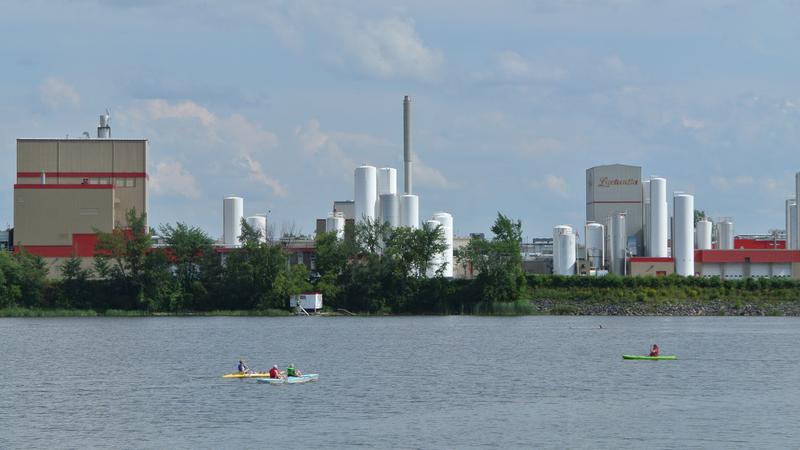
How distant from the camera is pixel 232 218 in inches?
5295

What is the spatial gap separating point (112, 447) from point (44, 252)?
8705cm

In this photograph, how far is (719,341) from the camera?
8650cm

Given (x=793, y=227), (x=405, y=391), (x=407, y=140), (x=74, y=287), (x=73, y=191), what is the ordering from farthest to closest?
(x=407, y=140)
(x=793, y=227)
(x=73, y=191)
(x=74, y=287)
(x=405, y=391)

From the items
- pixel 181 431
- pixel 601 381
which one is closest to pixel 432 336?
pixel 601 381

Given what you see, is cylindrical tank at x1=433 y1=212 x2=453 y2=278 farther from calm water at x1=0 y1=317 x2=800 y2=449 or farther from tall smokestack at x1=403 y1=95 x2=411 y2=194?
calm water at x1=0 y1=317 x2=800 y2=449

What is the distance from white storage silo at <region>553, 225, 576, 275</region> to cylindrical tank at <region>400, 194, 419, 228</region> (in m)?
14.2

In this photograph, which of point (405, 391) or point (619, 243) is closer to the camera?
point (405, 391)

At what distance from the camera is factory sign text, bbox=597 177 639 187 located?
138 m

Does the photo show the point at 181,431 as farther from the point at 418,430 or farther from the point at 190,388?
the point at 190,388

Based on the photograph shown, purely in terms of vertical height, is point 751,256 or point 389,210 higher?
point 389,210

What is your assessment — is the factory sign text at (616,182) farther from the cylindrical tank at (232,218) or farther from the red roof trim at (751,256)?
the cylindrical tank at (232,218)

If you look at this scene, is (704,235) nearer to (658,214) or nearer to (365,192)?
(658,214)

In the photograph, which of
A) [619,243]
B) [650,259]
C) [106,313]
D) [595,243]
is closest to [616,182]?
[595,243]

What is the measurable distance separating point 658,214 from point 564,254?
9971mm
